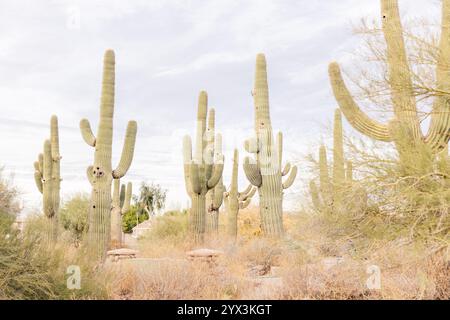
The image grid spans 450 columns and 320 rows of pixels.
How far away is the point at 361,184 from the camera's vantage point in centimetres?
1121

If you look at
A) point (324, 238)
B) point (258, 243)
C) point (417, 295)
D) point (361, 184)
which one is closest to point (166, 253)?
point (258, 243)

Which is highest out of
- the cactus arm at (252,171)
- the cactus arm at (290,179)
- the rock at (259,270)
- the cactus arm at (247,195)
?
the cactus arm at (290,179)

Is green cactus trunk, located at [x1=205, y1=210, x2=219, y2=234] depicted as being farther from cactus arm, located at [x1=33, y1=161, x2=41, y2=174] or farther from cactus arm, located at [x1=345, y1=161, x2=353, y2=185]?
cactus arm, located at [x1=345, y1=161, x2=353, y2=185]

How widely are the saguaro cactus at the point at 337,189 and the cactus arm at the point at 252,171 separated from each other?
4.04 metres

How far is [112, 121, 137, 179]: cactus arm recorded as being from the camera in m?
16.5

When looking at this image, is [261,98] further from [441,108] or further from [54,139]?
[54,139]

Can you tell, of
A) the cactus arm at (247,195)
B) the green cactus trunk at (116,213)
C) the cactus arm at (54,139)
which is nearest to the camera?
the cactus arm at (54,139)

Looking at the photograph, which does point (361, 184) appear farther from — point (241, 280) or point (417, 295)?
point (241, 280)

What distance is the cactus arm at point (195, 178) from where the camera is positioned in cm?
1897

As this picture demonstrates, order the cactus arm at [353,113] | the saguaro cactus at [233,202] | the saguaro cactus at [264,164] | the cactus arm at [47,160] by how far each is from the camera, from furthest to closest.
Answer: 1. the saguaro cactus at [233,202]
2. the cactus arm at [47,160]
3. the saguaro cactus at [264,164]
4. the cactus arm at [353,113]

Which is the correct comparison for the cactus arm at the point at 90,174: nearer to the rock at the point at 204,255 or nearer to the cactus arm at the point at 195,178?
the cactus arm at the point at 195,178

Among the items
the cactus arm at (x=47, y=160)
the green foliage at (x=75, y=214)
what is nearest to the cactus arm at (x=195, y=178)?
the cactus arm at (x=47, y=160)

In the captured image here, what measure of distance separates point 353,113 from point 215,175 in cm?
767

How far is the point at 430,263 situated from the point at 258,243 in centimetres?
658
